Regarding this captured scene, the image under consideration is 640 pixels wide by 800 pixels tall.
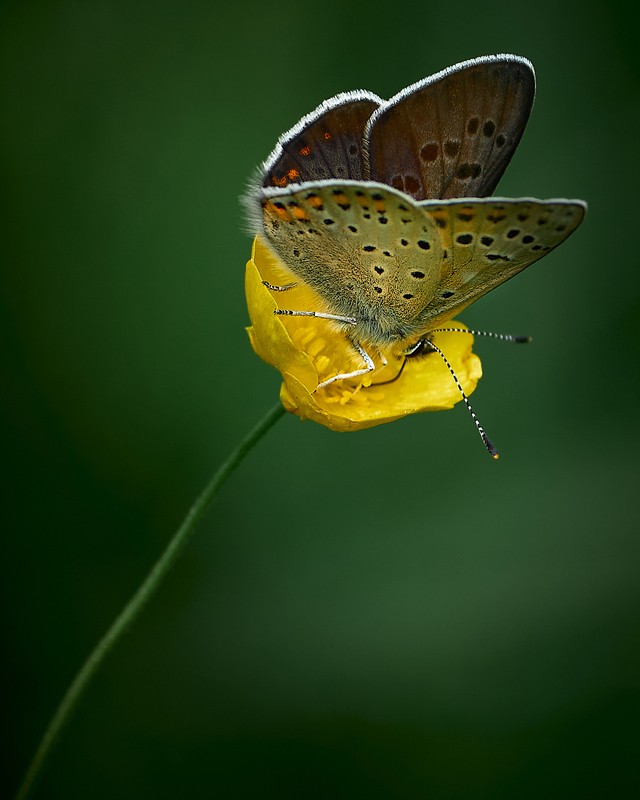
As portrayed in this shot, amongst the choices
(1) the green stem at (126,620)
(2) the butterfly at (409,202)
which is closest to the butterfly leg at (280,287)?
(2) the butterfly at (409,202)

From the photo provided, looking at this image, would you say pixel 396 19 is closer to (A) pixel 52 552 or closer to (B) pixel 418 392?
(B) pixel 418 392

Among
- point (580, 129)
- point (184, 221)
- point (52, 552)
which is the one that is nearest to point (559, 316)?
point (580, 129)

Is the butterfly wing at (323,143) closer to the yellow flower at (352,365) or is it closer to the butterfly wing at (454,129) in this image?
the butterfly wing at (454,129)

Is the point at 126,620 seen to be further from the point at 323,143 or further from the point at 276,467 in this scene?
the point at 276,467

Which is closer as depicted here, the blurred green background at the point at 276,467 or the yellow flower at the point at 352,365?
the yellow flower at the point at 352,365

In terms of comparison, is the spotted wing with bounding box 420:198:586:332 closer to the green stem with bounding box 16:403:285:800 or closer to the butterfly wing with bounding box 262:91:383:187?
the butterfly wing with bounding box 262:91:383:187
